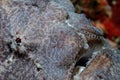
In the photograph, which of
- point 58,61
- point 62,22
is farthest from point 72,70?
point 62,22

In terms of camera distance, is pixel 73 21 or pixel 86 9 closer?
pixel 73 21

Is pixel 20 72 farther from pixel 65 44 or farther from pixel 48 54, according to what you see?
pixel 65 44

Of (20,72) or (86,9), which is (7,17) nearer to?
(20,72)

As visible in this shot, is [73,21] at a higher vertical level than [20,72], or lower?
higher

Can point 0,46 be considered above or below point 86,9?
above

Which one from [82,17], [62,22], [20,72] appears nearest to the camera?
[20,72]

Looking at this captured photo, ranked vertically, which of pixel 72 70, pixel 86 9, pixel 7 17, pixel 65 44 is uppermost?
pixel 7 17

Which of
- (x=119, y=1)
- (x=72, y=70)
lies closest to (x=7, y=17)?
(x=72, y=70)

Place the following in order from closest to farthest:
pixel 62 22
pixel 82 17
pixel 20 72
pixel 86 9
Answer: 1. pixel 20 72
2. pixel 62 22
3. pixel 82 17
4. pixel 86 9

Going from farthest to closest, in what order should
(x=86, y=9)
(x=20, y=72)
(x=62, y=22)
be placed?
(x=86, y=9) < (x=62, y=22) < (x=20, y=72)
